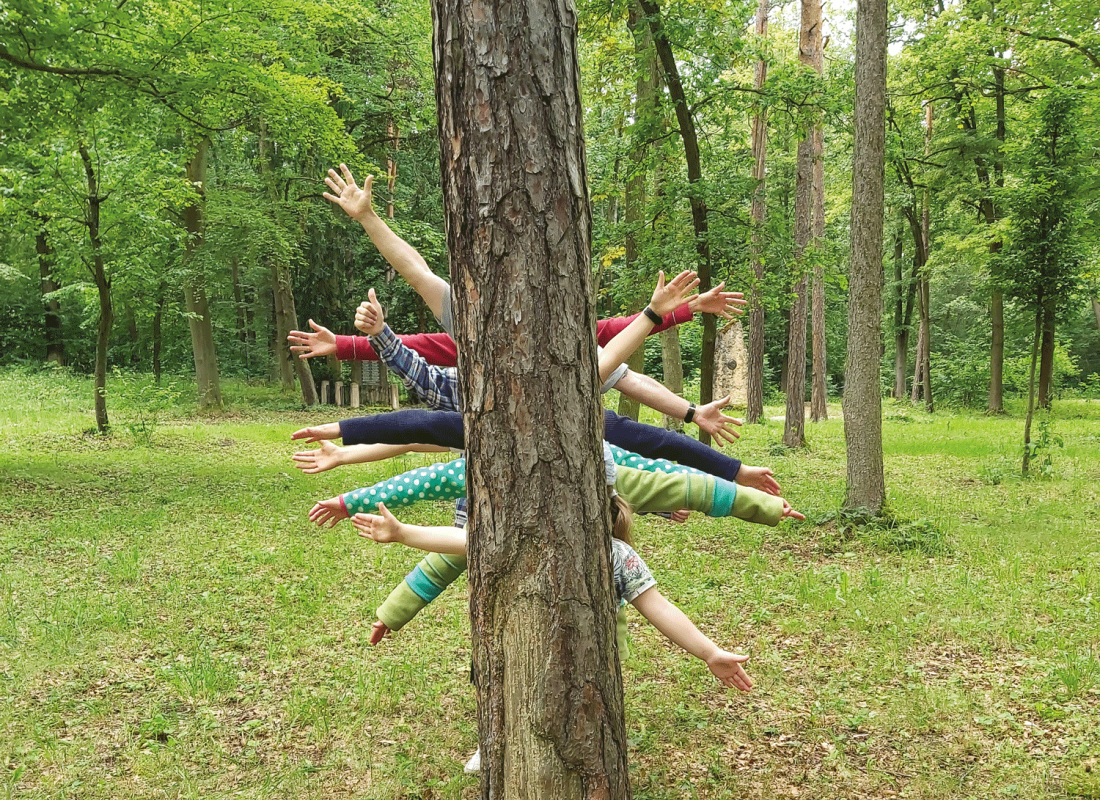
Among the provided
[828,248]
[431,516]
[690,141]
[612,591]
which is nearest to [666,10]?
[690,141]

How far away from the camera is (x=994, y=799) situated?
3104mm

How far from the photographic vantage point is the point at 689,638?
3068mm

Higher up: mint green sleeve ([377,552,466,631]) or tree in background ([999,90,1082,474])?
tree in background ([999,90,1082,474])

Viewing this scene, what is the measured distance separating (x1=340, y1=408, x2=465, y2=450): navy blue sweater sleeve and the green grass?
163cm

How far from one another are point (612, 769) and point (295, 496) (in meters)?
8.12

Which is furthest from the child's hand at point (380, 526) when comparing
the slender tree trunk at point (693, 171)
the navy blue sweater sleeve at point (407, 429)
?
A: the slender tree trunk at point (693, 171)

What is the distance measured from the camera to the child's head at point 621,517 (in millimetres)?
3000

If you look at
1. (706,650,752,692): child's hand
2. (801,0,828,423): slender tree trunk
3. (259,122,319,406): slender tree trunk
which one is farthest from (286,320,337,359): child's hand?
(259,122,319,406): slender tree trunk

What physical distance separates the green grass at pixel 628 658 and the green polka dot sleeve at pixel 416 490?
1.37m

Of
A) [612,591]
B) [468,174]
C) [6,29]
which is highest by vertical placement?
[6,29]

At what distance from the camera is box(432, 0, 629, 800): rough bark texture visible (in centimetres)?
213

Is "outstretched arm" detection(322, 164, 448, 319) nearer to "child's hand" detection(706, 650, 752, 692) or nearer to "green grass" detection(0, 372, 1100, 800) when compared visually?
"child's hand" detection(706, 650, 752, 692)

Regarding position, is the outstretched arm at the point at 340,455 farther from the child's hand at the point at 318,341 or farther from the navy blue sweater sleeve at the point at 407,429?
the child's hand at the point at 318,341

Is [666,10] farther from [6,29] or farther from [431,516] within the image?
[6,29]
